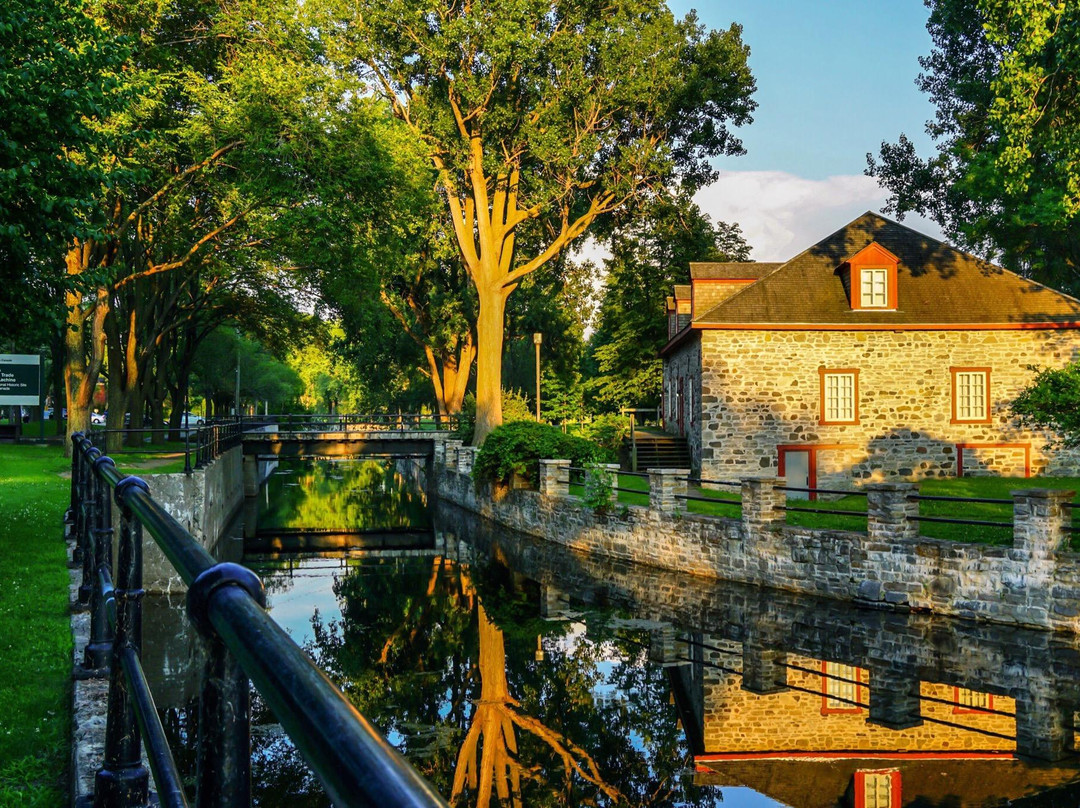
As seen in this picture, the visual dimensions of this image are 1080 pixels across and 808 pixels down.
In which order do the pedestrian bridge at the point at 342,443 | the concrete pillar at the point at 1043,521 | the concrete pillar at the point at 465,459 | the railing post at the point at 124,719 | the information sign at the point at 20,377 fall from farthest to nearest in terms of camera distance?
the pedestrian bridge at the point at 342,443 → the concrete pillar at the point at 465,459 → the information sign at the point at 20,377 → the concrete pillar at the point at 1043,521 → the railing post at the point at 124,719

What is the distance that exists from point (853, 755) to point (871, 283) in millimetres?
21935

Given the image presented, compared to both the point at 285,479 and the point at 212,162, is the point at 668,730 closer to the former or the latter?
the point at 212,162

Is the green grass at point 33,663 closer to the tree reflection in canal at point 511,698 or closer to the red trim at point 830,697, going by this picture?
the tree reflection in canal at point 511,698

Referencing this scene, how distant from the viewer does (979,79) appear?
41750mm

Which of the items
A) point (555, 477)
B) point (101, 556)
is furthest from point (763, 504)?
point (101, 556)

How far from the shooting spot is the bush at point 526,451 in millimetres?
26844

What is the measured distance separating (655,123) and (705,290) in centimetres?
574

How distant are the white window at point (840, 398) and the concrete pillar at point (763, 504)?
11414mm

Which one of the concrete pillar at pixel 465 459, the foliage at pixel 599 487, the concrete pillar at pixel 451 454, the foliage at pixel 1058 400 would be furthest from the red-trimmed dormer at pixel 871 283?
the concrete pillar at pixel 451 454

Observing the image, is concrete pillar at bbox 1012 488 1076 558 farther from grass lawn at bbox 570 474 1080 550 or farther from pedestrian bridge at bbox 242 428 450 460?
pedestrian bridge at bbox 242 428 450 460

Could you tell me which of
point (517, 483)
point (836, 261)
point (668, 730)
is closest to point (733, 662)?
point (668, 730)

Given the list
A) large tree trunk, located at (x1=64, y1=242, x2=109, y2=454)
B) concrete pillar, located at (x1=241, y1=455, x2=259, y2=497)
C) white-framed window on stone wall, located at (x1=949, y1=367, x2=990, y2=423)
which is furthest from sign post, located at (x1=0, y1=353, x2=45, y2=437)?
white-framed window on stone wall, located at (x1=949, y1=367, x2=990, y2=423)

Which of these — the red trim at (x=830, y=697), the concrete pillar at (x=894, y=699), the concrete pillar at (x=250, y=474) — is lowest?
the red trim at (x=830, y=697)

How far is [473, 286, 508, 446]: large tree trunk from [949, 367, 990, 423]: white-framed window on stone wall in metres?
14.3
